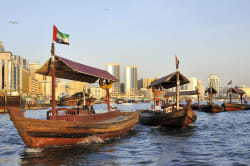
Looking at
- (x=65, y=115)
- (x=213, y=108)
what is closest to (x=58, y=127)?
(x=65, y=115)

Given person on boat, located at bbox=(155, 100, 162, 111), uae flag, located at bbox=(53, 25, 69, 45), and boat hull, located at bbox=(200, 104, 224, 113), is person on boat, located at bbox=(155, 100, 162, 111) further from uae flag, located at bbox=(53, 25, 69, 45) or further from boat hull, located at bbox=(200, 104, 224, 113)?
boat hull, located at bbox=(200, 104, 224, 113)

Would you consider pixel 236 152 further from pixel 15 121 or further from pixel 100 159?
pixel 15 121

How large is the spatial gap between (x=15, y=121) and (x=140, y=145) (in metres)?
6.71

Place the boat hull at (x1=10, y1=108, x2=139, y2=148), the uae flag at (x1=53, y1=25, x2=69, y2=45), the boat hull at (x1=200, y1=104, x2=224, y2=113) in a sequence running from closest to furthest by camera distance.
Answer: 1. the boat hull at (x1=10, y1=108, x2=139, y2=148)
2. the uae flag at (x1=53, y1=25, x2=69, y2=45)
3. the boat hull at (x1=200, y1=104, x2=224, y2=113)

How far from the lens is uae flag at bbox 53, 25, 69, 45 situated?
37.8ft

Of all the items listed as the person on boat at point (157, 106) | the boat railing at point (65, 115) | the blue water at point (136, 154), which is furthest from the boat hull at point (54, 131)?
the person on boat at point (157, 106)

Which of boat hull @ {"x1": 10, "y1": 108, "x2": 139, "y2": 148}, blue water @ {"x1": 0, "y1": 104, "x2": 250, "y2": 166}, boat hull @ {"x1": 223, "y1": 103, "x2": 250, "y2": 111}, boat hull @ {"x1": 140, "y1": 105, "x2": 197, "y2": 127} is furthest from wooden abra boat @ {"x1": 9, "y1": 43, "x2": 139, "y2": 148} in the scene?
boat hull @ {"x1": 223, "y1": 103, "x2": 250, "y2": 111}

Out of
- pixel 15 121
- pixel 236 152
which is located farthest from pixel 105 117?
pixel 236 152

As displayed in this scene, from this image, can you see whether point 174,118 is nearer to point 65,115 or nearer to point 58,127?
point 65,115

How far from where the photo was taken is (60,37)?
38.8ft

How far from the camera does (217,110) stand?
42281 mm

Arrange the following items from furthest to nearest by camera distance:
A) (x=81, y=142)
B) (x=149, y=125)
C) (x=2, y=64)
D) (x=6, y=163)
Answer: (x=2, y=64)
(x=149, y=125)
(x=81, y=142)
(x=6, y=163)

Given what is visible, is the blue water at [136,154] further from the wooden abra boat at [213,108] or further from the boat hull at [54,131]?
the wooden abra boat at [213,108]

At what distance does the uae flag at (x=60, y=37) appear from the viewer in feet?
37.8
